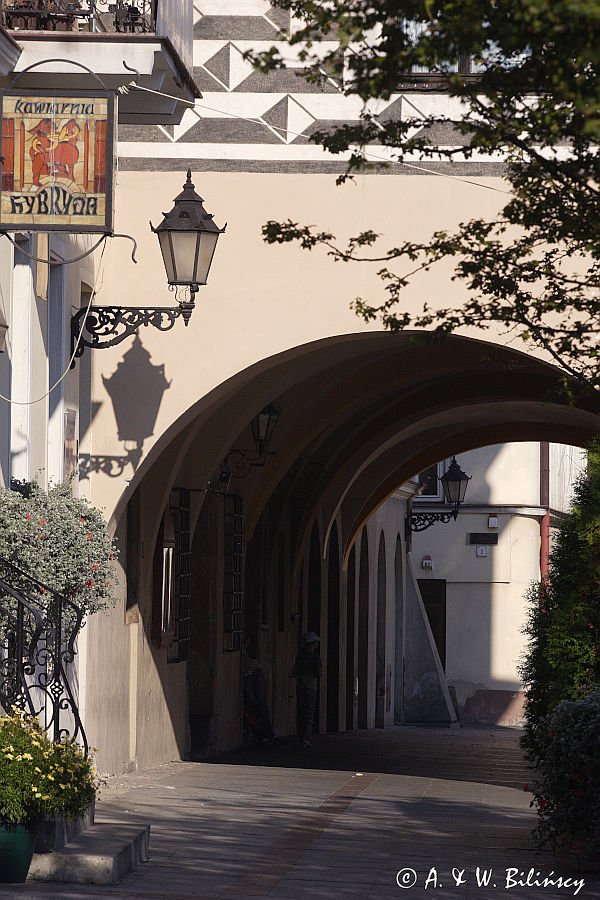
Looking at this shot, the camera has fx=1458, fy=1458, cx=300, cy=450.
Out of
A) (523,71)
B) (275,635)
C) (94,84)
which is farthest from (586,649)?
(275,635)

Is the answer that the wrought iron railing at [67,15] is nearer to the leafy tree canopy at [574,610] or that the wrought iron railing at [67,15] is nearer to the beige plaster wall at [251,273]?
the beige plaster wall at [251,273]

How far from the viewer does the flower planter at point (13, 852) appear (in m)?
6.36

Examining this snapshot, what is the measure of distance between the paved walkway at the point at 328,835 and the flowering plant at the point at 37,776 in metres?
0.33

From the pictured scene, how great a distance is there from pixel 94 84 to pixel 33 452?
245cm

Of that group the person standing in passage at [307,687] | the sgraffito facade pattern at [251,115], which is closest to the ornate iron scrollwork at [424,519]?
the person standing in passage at [307,687]

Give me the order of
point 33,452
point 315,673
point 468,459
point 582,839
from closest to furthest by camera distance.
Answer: point 582,839
point 33,452
point 315,673
point 468,459

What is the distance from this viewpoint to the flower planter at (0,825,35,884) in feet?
20.9

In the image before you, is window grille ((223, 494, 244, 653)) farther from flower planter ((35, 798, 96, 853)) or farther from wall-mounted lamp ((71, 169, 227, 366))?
flower planter ((35, 798, 96, 853))

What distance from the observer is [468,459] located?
1157 inches

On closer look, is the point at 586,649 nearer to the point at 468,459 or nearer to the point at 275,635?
the point at 275,635

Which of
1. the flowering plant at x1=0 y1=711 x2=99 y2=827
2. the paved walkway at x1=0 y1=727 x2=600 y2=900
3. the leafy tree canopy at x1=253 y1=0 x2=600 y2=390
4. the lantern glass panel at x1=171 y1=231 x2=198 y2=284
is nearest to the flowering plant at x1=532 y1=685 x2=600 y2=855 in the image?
the paved walkway at x1=0 y1=727 x2=600 y2=900

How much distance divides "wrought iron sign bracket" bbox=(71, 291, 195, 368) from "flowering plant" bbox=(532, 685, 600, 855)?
12.3 ft

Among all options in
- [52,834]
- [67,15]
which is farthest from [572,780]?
[67,15]

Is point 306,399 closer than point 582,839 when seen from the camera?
No
